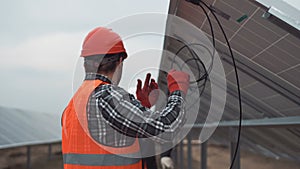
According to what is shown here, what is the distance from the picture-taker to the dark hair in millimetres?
1882

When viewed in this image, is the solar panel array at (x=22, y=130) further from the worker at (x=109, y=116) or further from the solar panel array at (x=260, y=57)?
the worker at (x=109, y=116)

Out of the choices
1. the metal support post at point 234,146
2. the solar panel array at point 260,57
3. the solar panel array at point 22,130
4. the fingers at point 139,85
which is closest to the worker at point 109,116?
the fingers at point 139,85

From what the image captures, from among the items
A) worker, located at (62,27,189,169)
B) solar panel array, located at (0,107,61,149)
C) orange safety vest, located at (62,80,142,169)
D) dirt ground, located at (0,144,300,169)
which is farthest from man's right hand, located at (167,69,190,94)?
solar panel array, located at (0,107,61,149)

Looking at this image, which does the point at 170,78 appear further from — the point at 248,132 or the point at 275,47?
the point at 248,132

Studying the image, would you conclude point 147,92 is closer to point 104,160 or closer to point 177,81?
point 177,81

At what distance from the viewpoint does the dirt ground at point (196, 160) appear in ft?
12.1

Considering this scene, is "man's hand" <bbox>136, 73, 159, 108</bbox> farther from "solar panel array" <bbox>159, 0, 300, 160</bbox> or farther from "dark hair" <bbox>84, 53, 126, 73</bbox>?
"dark hair" <bbox>84, 53, 126, 73</bbox>

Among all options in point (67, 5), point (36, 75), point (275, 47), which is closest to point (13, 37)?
point (36, 75)

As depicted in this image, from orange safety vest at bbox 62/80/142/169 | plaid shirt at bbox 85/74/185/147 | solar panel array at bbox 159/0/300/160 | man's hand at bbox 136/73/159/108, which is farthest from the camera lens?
solar panel array at bbox 159/0/300/160

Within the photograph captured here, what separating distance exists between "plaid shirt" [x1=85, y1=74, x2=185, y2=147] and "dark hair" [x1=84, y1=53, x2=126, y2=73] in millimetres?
133

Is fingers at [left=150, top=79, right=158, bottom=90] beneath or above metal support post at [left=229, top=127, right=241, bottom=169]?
above

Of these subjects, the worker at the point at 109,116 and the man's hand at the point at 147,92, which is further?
the man's hand at the point at 147,92

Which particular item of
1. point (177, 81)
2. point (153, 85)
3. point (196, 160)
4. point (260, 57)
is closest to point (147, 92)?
point (153, 85)

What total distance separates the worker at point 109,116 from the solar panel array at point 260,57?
38cm
